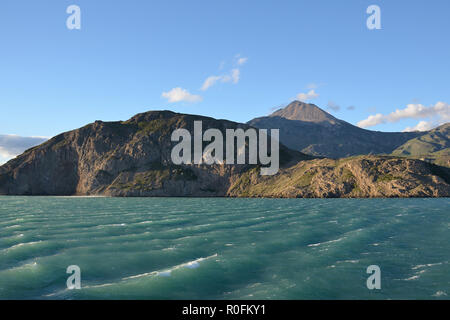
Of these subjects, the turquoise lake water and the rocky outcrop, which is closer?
the turquoise lake water

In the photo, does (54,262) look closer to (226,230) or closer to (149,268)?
(149,268)

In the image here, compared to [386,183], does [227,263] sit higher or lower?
lower

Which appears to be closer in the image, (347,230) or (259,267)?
(259,267)

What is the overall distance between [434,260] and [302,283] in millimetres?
15232

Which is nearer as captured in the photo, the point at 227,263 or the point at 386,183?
the point at 227,263

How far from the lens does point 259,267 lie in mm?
27031

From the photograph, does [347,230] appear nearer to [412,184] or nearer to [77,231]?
[77,231]

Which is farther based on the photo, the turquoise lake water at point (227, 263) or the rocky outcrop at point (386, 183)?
the rocky outcrop at point (386, 183)

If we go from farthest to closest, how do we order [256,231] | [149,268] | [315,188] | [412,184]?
[315,188] < [412,184] < [256,231] < [149,268]

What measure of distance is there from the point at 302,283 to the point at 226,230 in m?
26.1
